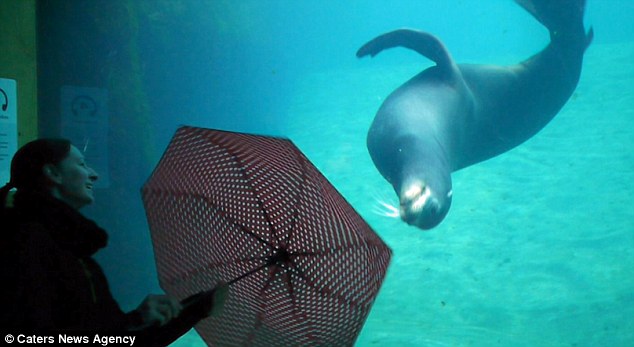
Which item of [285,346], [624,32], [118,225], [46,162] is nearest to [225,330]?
[285,346]

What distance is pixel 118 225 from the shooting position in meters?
6.10

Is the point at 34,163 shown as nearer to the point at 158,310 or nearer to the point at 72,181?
the point at 72,181

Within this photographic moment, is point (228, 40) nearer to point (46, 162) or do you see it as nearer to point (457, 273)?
point (457, 273)

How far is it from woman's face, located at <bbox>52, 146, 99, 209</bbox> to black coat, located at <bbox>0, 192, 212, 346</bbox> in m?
0.13

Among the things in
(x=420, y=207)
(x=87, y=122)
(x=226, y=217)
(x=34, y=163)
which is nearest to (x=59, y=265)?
(x=34, y=163)

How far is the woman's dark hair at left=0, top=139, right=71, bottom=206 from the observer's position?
4.96 ft

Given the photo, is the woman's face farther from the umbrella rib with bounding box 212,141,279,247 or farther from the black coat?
the umbrella rib with bounding box 212,141,279,247

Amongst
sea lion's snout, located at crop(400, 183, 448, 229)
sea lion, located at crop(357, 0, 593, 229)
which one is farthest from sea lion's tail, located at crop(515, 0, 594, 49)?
sea lion's snout, located at crop(400, 183, 448, 229)

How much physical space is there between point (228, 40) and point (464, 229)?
660 centimetres

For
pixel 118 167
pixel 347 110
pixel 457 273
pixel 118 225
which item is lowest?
pixel 347 110

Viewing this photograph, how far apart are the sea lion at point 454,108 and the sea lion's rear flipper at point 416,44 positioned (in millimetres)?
10

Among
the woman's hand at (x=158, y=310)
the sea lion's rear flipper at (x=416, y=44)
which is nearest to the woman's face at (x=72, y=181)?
the woman's hand at (x=158, y=310)

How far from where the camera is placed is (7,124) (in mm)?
3764

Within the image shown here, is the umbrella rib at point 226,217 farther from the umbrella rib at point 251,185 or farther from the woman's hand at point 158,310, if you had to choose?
→ the woman's hand at point 158,310
